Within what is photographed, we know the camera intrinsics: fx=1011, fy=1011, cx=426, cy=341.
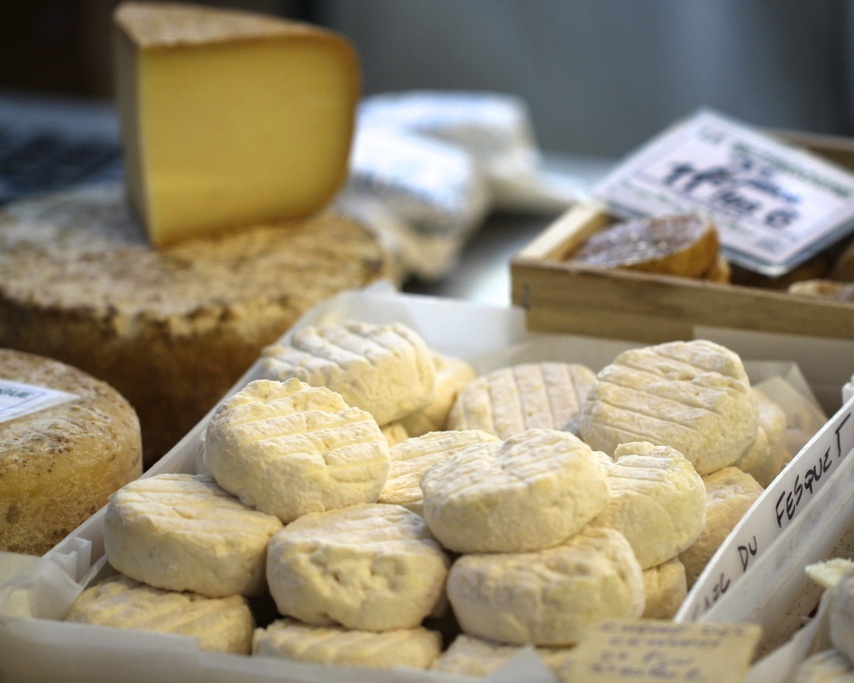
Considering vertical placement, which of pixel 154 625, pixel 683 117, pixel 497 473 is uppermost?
pixel 497 473

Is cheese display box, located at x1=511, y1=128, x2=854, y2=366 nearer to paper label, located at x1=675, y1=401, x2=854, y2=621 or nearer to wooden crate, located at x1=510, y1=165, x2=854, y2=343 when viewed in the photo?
wooden crate, located at x1=510, y1=165, x2=854, y2=343

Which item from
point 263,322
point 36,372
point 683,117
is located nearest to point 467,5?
point 683,117

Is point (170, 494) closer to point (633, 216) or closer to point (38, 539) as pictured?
point (38, 539)

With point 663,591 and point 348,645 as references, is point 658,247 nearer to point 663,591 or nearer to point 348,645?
point 663,591

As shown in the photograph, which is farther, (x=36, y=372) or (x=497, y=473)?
(x=36, y=372)

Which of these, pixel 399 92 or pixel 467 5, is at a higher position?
pixel 467 5

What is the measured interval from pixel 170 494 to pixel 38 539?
0.25m

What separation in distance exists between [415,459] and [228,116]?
125 centimetres

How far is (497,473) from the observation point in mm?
1004

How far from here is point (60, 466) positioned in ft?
4.02

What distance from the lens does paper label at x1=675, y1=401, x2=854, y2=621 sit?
979mm

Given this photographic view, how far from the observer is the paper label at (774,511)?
0.98 meters

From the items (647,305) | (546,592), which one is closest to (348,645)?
(546,592)

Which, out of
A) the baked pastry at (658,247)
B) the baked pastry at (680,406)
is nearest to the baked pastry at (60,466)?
the baked pastry at (680,406)
